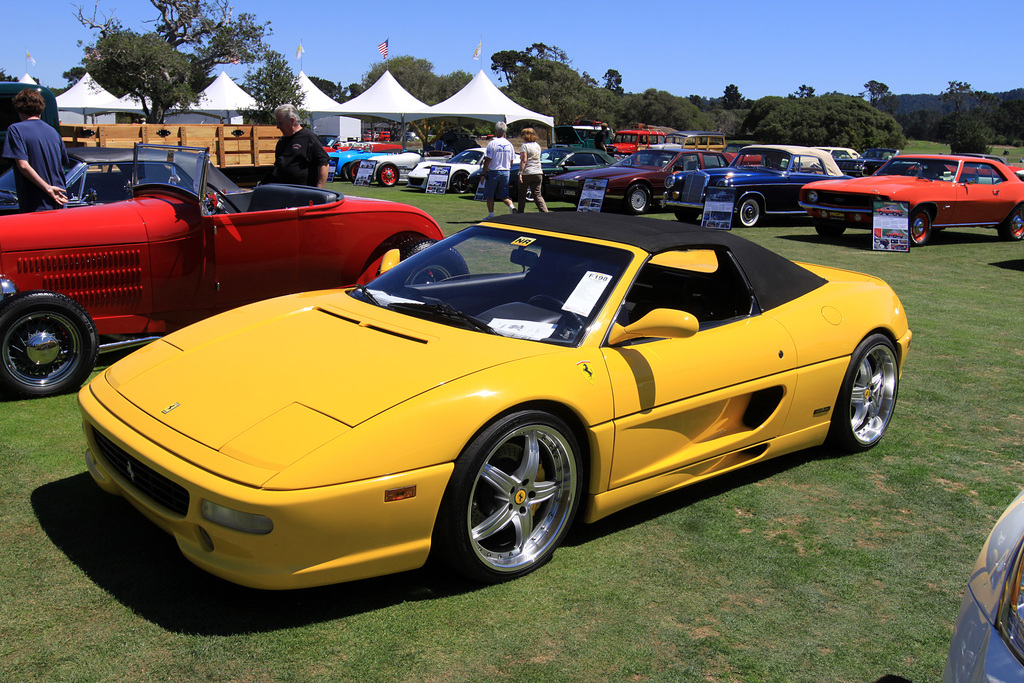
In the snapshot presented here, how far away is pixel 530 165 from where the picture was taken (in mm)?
14219

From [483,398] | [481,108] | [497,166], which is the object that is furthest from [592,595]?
[481,108]

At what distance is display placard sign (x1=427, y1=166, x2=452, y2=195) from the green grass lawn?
58.4 ft

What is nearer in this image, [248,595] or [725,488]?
[248,595]

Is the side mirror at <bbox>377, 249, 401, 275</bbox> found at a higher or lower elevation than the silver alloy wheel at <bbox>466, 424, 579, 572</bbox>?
higher

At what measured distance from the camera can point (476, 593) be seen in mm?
2891

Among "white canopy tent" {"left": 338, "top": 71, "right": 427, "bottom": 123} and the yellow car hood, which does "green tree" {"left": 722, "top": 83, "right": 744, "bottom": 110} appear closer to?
"white canopy tent" {"left": 338, "top": 71, "right": 427, "bottom": 123}

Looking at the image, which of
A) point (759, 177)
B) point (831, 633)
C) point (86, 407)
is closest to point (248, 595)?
point (86, 407)

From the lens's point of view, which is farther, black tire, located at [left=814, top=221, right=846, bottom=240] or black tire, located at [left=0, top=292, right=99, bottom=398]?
black tire, located at [left=814, top=221, right=846, bottom=240]

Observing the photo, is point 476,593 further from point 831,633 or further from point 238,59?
point 238,59

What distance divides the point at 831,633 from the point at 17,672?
2.54 m

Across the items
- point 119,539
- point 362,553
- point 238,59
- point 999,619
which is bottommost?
point 119,539

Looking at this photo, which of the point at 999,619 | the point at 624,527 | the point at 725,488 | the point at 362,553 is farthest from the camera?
the point at 725,488

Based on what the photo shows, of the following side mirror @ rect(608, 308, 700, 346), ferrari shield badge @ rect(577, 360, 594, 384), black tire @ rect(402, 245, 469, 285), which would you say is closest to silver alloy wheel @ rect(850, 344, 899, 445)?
side mirror @ rect(608, 308, 700, 346)

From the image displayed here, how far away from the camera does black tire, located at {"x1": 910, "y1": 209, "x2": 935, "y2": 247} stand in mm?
13671
